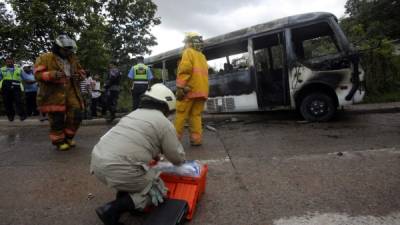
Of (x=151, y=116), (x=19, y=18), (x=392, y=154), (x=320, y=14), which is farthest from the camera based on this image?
(x=19, y=18)

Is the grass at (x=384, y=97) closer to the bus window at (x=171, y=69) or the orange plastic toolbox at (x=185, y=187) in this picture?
the bus window at (x=171, y=69)

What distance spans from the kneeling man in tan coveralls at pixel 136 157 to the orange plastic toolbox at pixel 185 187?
190 mm

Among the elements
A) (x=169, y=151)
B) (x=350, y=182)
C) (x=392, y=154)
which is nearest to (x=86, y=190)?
(x=169, y=151)

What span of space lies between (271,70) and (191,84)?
3.17m

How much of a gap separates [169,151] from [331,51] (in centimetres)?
534

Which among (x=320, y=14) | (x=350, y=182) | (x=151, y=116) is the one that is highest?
(x=320, y=14)

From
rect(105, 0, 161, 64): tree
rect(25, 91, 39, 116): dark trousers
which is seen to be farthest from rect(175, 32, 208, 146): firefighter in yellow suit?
rect(105, 0, 161, 64): tree

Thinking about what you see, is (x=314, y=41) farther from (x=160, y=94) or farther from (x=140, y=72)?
(x=160, y=94)

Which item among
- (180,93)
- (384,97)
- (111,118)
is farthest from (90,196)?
(384,97)

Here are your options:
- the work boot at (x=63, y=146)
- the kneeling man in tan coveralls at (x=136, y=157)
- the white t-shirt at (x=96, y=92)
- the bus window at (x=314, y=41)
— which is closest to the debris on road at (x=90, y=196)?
the kneeling man in tan coveralls at (x=136, y=157)

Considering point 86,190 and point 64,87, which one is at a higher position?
point 64,87

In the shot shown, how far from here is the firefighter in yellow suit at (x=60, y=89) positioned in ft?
19.0

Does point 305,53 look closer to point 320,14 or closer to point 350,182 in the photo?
point 320,14

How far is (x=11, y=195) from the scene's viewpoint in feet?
13.4
